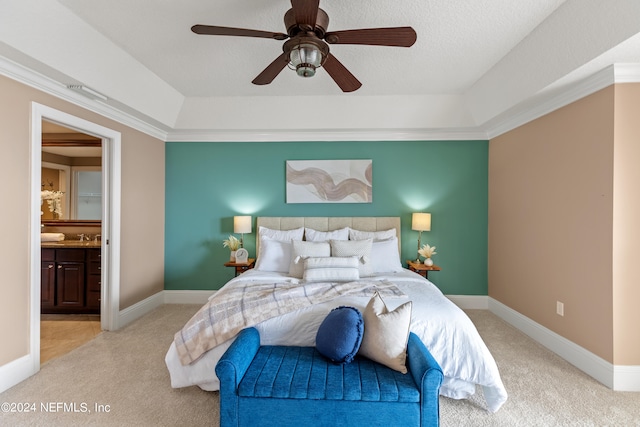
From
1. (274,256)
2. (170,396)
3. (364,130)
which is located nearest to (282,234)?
(274,256)

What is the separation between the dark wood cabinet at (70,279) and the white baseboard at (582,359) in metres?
5.15

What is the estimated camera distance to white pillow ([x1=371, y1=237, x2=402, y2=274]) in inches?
139

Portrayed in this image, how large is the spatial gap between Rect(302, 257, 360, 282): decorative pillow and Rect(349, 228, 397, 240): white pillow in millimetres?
769

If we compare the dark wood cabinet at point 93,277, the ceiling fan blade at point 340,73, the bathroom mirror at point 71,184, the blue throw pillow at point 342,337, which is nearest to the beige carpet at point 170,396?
the blue throw pillow at point 342,337

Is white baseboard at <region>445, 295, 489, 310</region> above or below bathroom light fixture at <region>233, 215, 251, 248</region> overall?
below

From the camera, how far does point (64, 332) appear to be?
341 cm

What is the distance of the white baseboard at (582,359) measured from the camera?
2342mm

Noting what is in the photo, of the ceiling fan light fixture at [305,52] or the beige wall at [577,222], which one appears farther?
the beige wall at [577,222]

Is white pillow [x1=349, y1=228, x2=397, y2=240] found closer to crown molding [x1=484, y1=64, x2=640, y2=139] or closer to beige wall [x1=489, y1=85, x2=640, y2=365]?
beige wall [x1=489, y1=85, x2=640, y2=365]

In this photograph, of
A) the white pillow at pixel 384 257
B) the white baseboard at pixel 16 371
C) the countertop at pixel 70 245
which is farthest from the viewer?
the countertop at pixel 70 245

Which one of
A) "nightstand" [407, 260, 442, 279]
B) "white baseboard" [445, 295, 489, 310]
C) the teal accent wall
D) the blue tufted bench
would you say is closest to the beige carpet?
the blue tufted bench

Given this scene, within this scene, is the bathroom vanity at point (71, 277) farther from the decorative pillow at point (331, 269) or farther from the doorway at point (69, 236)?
the decorative pillow at point (331, 269)

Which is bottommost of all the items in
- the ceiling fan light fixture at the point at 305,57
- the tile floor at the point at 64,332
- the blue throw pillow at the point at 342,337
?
the tile floor at the point at 64,332

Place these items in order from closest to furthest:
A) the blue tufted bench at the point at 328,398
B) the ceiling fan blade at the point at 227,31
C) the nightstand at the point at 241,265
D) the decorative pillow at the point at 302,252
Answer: the blue tufted bench at the point at 328,398
the ceiling fan blade at the point at 227,31
the decorative pillow at the point at 302,252
the nightstand at the point at 241,265
